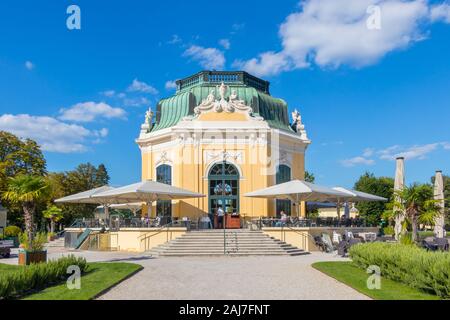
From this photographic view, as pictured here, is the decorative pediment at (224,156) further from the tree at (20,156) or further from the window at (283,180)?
the tree at (20,156)

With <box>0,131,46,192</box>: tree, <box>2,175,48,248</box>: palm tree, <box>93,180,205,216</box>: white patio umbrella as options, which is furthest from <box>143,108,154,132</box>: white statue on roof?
<box>2,175,48,248</box>: palm tree

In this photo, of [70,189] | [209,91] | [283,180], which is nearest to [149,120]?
[209,91]

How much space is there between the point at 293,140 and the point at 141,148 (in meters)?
10.3

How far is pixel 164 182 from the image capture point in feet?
97.3

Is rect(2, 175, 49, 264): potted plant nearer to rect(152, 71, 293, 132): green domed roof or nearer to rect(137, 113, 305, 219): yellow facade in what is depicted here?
rect(137, 113, 305, 219): yellow facade

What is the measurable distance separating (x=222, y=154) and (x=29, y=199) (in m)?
14.1

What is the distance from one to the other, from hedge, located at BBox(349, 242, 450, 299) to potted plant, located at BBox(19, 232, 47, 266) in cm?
1012

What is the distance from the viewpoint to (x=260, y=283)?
11.6 m

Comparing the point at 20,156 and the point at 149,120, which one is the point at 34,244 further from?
the point at 20,156

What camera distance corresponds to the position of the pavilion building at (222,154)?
28.2m

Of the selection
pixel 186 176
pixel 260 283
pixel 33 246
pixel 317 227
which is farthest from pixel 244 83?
pixel 260 283

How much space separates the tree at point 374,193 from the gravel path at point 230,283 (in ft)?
115

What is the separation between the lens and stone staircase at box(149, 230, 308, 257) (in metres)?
20.0
